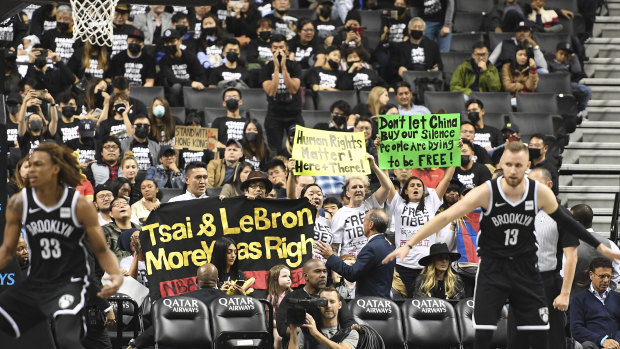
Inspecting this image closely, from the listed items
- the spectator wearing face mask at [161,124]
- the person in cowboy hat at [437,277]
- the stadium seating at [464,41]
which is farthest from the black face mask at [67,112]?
the stadium seating at [464,41]

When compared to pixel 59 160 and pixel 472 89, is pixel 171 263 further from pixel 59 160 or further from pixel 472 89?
pixel 472 89

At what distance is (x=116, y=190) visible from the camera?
574 inches

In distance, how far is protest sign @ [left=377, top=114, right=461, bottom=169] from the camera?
14.4 m

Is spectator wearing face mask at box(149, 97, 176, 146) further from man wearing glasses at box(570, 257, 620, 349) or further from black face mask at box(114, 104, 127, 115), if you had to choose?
man wearing glasses at box(570, 257, 620, 349)

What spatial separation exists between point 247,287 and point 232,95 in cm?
505

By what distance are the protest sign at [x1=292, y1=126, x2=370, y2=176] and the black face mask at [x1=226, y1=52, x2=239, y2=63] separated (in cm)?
481

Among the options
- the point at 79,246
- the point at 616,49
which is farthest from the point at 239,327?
the point at 616,49

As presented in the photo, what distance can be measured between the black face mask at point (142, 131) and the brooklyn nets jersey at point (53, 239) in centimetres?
687

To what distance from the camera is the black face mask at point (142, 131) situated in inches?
644

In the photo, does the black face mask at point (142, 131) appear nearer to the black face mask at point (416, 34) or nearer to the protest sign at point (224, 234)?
the protest sign at point (224, 234)

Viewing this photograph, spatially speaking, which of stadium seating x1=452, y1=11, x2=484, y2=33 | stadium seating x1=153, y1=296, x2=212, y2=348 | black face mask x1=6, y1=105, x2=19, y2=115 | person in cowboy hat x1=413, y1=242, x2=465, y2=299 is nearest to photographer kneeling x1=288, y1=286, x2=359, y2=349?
stadium seating x1=153, y1=296, x2=212, y2=348

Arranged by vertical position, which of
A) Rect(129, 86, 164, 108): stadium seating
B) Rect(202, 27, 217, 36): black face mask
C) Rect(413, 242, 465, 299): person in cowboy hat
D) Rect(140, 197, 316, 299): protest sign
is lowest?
Rect(413, 242, 465, 299): person in cowboy hat

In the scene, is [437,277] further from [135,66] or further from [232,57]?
[135,66]

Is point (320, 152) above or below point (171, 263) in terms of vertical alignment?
above
